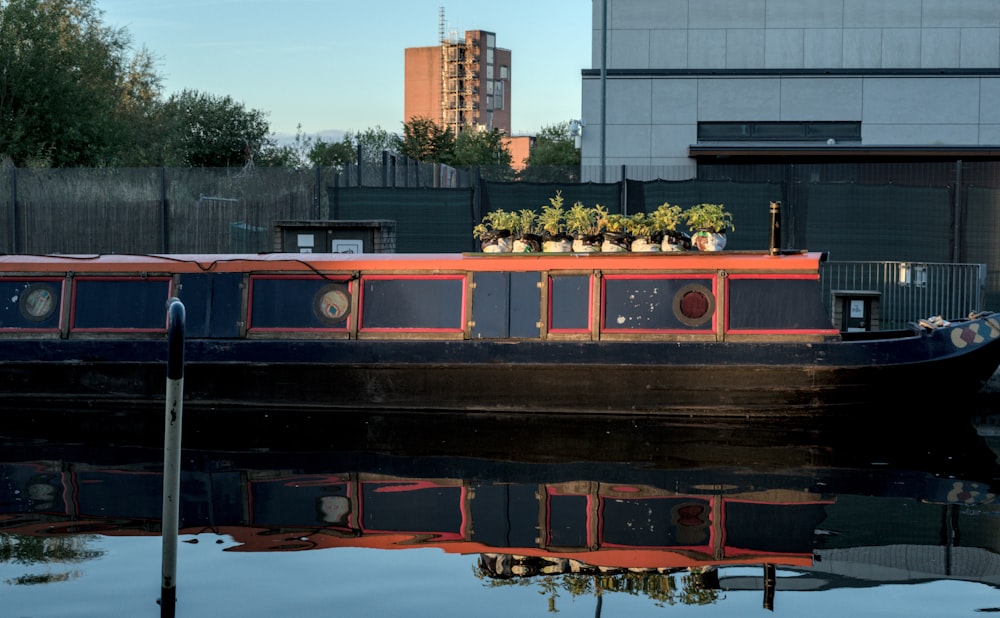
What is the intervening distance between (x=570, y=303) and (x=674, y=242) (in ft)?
4.01

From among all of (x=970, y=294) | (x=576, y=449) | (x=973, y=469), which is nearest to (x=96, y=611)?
(x=576, y=449)

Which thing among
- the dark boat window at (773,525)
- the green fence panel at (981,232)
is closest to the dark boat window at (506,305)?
the dark boat window at (773,525)

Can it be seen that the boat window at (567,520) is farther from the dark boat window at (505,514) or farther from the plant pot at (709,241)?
the plant pot at (709,241)

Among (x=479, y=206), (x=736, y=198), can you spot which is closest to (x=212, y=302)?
(x=479, y=206)

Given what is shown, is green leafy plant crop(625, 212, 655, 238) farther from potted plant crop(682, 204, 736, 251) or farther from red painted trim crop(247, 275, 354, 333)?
red painted trim crop(247, 275, 354, 333)

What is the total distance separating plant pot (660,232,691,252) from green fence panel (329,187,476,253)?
26.8 ft

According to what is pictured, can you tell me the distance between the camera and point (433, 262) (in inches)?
516

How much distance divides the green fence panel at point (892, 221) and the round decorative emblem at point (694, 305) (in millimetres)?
8984

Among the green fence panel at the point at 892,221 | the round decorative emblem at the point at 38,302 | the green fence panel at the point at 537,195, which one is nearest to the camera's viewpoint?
the round decorative emblem at the point at 38,302

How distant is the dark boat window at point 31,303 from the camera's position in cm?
1390

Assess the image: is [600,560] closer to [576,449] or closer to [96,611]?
[96,611]

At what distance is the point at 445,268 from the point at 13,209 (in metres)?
13.3

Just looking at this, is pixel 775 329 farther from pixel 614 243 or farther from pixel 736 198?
pixel 736 198

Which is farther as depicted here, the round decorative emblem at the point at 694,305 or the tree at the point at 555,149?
the tree at the point at 555,149
